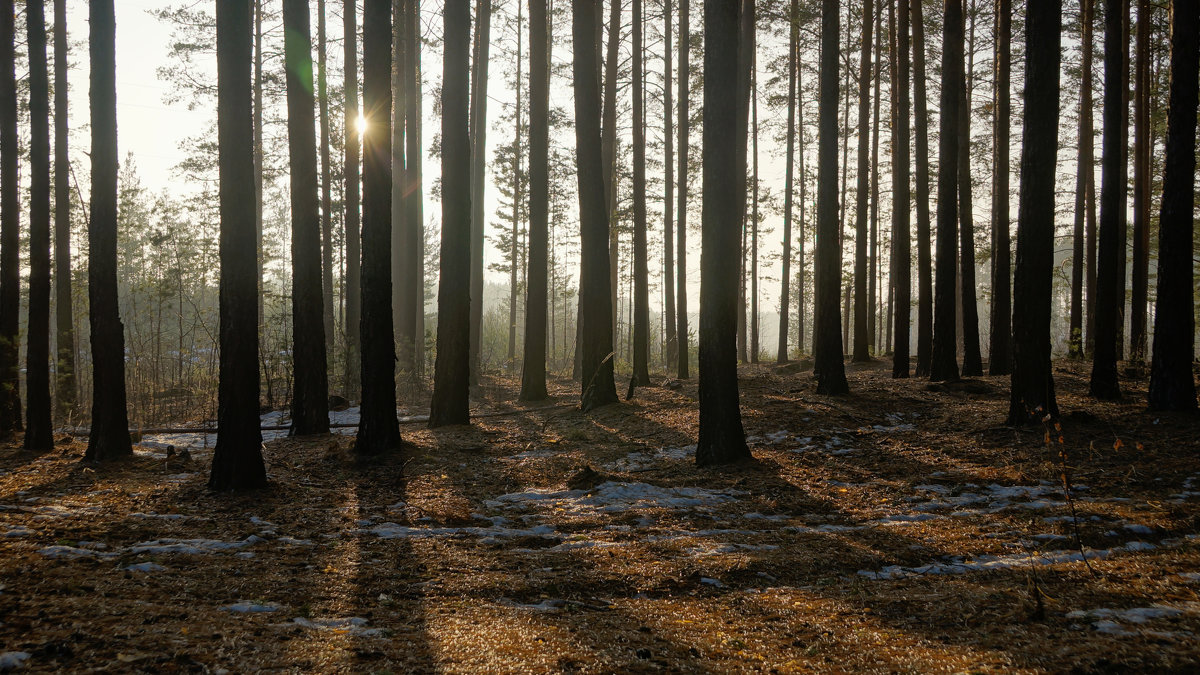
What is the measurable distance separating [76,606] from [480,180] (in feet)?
53.9

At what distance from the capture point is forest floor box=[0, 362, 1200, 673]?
2963 millimetres

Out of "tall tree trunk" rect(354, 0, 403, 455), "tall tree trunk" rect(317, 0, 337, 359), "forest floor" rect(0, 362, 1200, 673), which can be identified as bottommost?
"forest floor" rect(0, 362, 1200, 673)

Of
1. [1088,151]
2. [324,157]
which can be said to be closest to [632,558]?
[324,157]

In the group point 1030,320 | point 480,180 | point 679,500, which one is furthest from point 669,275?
point 679,500

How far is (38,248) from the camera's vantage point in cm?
960

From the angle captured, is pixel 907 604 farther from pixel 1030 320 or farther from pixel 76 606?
pixel 1030 320

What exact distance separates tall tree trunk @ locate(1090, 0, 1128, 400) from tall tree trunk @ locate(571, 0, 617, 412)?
7.92 metres

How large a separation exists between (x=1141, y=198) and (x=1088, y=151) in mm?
2218

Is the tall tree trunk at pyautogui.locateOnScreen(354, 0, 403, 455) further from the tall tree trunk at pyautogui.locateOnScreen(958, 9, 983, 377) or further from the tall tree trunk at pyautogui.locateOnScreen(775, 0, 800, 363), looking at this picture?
the tall tree trunk at pyautogui.locateOnScreen(775, 0, 800, 363)

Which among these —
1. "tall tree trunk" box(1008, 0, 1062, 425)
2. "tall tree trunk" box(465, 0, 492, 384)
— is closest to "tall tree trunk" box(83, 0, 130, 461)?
"tall tree trunk" box(465, 0, 492, 384)

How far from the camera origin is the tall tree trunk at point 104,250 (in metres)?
8.19

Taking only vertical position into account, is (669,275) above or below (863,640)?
above

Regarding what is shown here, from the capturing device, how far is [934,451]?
823 cm

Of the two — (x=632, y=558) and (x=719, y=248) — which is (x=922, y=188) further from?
(x=632, y=558)
